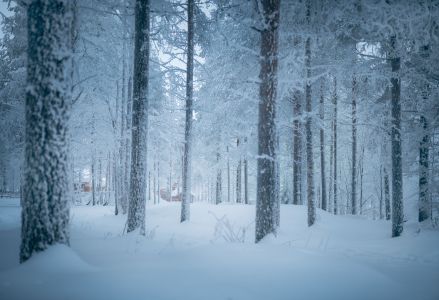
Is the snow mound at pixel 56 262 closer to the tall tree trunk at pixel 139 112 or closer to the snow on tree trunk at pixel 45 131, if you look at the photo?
the snow on tree trunk at pixel 45 131

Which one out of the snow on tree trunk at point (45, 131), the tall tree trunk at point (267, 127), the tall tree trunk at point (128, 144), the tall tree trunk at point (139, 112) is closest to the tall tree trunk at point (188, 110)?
the tall tree trunk at point (128, 144)

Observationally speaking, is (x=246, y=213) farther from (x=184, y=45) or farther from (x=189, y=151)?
(x=184, y=45)

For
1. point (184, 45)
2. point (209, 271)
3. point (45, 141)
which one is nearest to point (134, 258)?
point (209, 271)

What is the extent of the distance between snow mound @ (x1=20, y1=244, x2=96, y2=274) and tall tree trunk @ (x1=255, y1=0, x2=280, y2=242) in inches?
160

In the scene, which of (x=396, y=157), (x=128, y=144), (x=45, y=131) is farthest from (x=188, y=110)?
(x=45, y=131)

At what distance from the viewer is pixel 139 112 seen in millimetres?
8047

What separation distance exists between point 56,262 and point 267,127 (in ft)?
16.4

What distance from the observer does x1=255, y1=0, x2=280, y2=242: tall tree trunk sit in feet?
21.8

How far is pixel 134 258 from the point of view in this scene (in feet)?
14.7

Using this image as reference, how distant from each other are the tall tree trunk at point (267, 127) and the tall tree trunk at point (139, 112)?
11.3 ft

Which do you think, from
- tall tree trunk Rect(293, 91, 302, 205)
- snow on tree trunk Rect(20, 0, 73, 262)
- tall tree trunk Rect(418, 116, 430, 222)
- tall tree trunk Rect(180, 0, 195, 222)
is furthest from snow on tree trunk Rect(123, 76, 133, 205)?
tall tree trunk Rect(418, 116, 430, 222)

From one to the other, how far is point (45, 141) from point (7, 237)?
15.7 feet

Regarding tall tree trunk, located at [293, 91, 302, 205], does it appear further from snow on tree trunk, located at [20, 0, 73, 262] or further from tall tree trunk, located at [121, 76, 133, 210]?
snow on tree trunk, located at [20, 0, 73, 262]

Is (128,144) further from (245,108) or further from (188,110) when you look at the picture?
(245,108)
